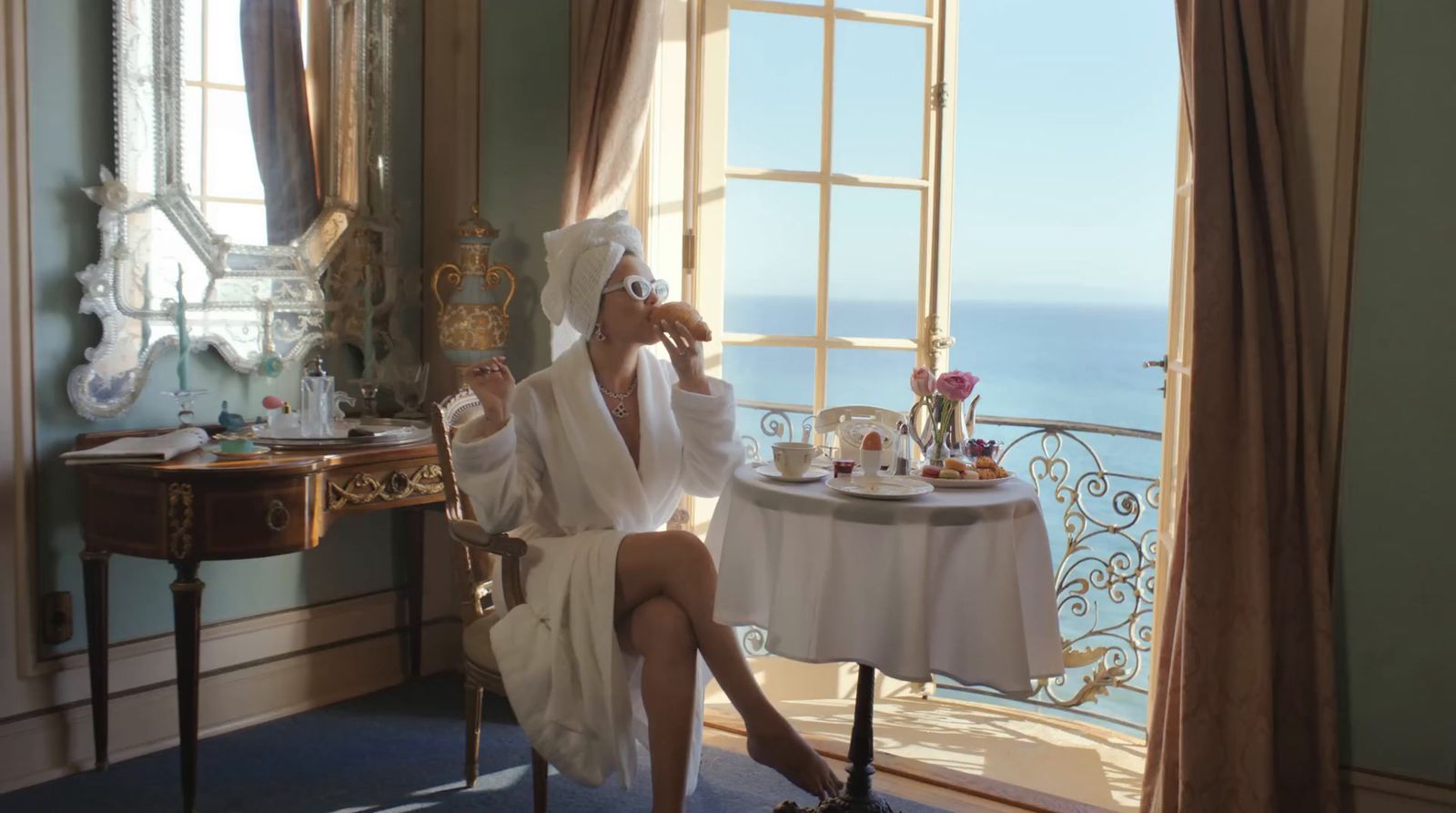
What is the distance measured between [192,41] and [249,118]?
24cm

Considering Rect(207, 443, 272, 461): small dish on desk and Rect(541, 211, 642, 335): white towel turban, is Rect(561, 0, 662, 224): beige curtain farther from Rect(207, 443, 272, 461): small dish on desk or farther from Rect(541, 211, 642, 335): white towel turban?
Rect(207, 443, 272, 461): small dish on desk

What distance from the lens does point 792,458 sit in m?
2.35

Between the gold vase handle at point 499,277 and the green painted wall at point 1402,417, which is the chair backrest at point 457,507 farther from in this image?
the green painted wall at point 1402,417

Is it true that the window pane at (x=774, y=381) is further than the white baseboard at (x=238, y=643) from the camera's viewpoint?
Yes

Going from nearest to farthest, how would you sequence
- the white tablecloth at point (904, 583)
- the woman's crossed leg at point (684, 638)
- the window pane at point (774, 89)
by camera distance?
the white tablecloth at point (904, 583) → the woman's crossed leg at point (684, 638) → the window pane at point (774, 89)

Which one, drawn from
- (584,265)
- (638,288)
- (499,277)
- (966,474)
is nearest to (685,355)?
(638,288)

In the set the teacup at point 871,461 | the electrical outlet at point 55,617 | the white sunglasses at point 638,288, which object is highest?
the white sunglasses at point 638,288

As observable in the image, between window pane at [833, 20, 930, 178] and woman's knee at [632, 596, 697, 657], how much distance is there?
1.63 metres

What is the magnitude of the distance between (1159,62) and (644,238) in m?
12.0

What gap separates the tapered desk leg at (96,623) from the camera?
2770mm

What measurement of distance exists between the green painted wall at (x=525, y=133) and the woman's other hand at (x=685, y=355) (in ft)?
3.80

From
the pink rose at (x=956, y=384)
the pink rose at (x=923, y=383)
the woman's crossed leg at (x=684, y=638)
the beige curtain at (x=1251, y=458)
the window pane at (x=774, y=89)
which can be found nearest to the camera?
the woman's crossed leg at (x=684, y=638)

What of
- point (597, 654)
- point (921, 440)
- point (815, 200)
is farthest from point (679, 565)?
point (815, 200)

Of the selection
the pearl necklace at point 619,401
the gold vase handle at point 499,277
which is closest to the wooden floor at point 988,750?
the pearl necklace at point 619,401
